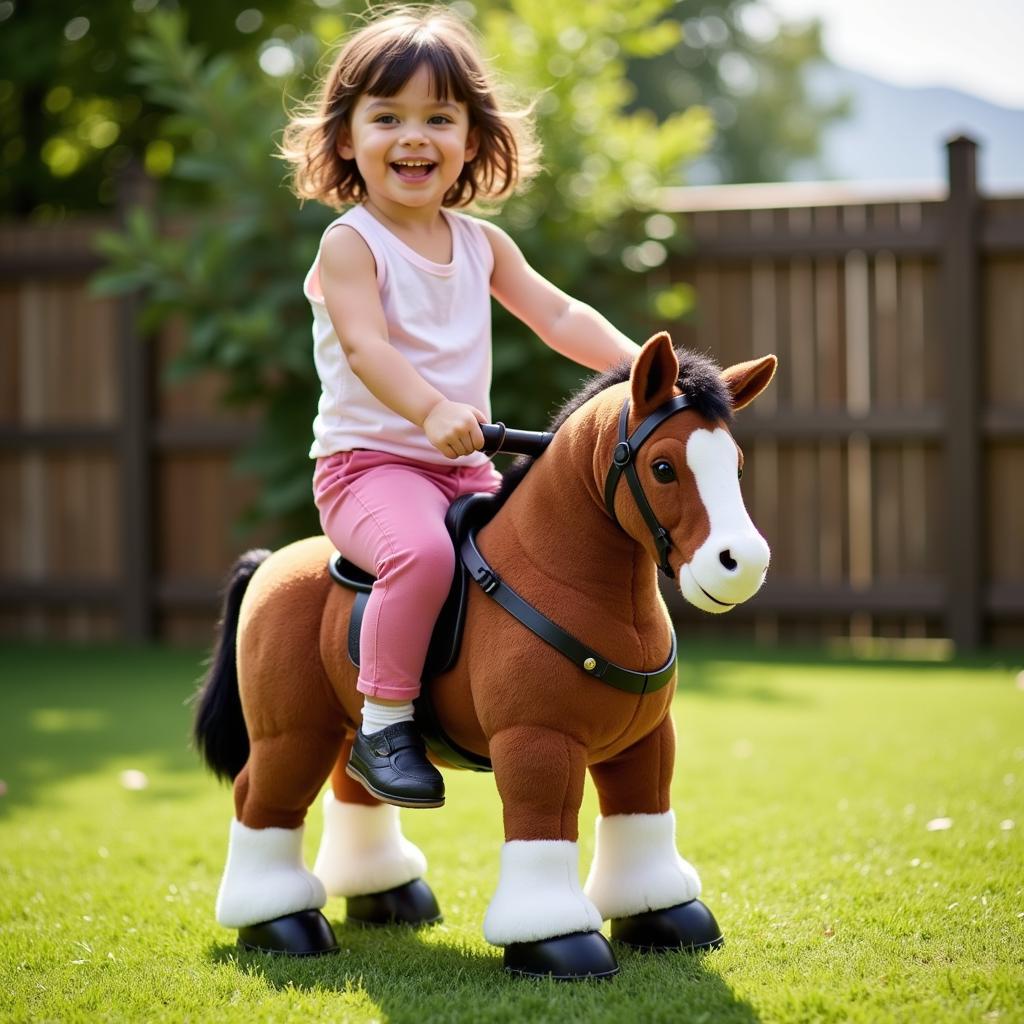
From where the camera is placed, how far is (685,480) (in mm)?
2508

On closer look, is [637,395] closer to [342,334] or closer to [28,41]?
[342,334]

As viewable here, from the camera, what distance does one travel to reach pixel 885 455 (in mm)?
8406

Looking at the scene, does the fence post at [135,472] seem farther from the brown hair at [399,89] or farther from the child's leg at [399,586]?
the child's leg at [399,586]

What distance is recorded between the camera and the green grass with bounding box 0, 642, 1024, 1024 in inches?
103

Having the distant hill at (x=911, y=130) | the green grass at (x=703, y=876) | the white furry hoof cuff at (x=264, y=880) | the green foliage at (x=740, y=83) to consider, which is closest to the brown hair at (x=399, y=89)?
the white furry hoof cuff at (x=264, y=880)

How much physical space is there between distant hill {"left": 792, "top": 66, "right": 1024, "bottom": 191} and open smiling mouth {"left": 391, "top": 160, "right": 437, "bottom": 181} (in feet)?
19.7

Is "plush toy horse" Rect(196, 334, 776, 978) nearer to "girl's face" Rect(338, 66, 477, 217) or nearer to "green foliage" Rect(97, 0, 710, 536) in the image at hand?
"girl's face" Rect(338, 66, 477, 217)

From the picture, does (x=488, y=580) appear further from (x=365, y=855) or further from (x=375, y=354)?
(x=365, y=855)

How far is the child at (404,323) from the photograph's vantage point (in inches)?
110

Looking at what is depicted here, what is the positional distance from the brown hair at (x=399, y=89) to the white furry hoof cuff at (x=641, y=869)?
1616mm

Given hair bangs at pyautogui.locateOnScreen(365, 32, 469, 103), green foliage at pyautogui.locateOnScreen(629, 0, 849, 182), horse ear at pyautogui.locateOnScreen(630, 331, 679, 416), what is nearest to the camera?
horse ear at pyautogui.locateOnScreen(630, 331, 679, 416)

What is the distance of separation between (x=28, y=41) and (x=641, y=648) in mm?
9967

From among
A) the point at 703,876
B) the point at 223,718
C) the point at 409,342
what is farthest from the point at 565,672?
the point at 703,876

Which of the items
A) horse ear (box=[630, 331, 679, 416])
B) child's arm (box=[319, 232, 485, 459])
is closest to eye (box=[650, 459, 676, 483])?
horse ear (box=[630, 331, 679, 416])
